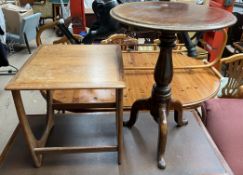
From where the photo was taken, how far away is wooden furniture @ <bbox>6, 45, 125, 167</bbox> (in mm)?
796

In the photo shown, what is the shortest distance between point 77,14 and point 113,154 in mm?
1440

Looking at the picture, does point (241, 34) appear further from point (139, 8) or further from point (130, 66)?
point (139, 8)

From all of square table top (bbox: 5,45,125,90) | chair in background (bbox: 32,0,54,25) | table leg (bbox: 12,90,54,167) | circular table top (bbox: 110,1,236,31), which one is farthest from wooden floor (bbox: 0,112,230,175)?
chair in background (bbox: 32,0,54,25)

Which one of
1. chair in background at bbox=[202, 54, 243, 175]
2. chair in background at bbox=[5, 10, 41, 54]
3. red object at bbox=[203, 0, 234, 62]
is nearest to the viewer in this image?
chair in background at bbox=[202, 54, 243, 175]

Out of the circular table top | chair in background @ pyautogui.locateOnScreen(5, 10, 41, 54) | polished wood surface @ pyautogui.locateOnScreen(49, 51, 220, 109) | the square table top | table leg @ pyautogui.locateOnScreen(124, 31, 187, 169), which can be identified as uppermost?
the circular table top

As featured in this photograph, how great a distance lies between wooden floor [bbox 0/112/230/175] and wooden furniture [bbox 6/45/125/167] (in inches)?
2.3

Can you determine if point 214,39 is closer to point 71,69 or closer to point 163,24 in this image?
point 163,24

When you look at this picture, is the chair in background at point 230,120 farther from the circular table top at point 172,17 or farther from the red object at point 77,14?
the red object at point 77,14

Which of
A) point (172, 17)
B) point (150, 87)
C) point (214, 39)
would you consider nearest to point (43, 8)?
point (214, 39)

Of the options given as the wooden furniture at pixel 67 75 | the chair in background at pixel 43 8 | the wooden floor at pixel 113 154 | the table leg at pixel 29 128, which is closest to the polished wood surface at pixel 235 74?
the wooden floor at pixel 113 154

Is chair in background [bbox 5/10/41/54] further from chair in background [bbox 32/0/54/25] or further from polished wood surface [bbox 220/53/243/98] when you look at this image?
polished wood surface [bbox 220/53/243/98]

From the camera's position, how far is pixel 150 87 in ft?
4.91

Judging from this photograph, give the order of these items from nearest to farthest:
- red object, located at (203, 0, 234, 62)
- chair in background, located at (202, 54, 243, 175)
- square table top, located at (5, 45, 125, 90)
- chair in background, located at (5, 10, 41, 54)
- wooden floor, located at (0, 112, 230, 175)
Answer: square table top, located at (5, 45, 125, 90)
wooden floor, located at (0, 112, 230, 175)
chair in background, located at (202, 54, 243, 175)
red object, located at (203, 0, 234, 62)
chair in background, located at (5, 10, 41, 54)

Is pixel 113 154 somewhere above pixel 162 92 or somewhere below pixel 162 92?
below
